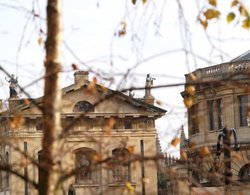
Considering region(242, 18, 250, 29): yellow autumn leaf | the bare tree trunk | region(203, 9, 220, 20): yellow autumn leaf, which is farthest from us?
region(242, 18, 250, 29): yellow autumn leaf

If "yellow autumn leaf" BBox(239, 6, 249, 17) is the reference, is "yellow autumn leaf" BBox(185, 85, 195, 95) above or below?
below

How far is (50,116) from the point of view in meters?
6.54

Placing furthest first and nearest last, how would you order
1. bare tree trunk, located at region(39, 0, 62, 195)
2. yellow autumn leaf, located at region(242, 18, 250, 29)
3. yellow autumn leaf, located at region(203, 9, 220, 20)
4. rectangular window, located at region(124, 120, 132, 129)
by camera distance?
1. rectangular window, located at region(124, 120, 132, 129)
2. yellow autumn leaf, located at region(242, 18, 250, 29)
3. yellow autumn leaf, located at region(203, 9, 220, 20)
4. bare tree trunk, located at region(39, 0, 62, 195)

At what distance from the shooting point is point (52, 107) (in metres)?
6.55

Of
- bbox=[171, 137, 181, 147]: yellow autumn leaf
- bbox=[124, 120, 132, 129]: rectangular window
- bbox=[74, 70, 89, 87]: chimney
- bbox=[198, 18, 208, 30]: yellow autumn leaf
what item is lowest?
bbox=[171, 137, 181, 147]: yellow autumn leaf

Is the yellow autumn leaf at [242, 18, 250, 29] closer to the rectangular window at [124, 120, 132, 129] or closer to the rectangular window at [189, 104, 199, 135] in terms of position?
the rectangular window at [189, 104, 199, 135]

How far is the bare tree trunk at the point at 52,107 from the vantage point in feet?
21.4

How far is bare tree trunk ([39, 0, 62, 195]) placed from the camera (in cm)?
652

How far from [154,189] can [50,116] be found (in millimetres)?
52011

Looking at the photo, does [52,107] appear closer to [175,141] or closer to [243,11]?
[175,141]

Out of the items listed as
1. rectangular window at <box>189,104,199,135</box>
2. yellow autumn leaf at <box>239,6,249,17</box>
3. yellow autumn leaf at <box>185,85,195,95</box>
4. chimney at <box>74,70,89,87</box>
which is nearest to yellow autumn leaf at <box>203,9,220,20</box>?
yellow autumn leaf at <box>239,6,249,17</box>

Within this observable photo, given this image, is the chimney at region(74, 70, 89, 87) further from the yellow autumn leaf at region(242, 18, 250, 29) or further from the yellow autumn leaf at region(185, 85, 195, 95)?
the yellow autumn leaf at region(242, 18, 250, 29)

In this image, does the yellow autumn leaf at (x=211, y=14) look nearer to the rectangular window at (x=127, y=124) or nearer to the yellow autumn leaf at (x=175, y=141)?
the yellow autumn leaf at (x=175, y=141)

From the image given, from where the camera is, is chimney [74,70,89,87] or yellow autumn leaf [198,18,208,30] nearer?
yellow autumn leaf [198,18,208,30]
